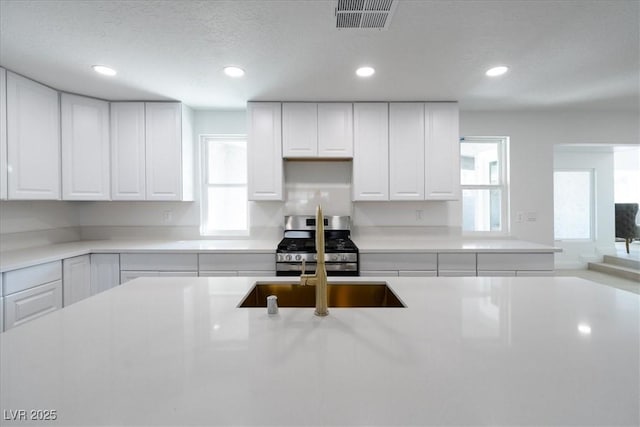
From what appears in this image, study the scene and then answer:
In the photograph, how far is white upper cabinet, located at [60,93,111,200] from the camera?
8.77 ft

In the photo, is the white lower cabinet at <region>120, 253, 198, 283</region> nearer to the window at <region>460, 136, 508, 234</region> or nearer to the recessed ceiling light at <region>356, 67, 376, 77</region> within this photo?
the recessed ceiling light at <region>356, 67, 376, 77</region>

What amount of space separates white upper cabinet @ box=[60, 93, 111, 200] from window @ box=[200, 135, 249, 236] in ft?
3.05

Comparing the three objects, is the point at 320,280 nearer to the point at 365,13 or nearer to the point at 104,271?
the point at 365,13

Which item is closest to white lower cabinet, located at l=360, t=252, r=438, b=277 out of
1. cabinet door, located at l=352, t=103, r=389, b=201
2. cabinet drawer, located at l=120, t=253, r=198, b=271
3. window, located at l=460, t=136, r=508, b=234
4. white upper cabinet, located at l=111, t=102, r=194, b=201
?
cabinet door, located at l=352, t=103, r=389, b=201

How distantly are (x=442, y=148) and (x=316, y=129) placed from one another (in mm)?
1285

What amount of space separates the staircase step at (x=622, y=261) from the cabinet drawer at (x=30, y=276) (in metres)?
7.05

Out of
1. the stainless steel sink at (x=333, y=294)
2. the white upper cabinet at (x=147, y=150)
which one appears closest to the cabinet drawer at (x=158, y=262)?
the white upper cabinet at (x=147, y=150)

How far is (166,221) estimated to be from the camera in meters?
3.27

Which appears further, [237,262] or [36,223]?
A: [36,223]

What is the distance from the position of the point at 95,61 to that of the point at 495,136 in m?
3.83

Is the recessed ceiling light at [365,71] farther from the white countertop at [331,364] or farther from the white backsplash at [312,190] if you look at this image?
the white countertop at [331,364]

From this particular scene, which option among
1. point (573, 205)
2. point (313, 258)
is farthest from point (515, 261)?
point (573, 205)

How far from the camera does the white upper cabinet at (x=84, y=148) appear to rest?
267 cm

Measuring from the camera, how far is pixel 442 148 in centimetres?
300
